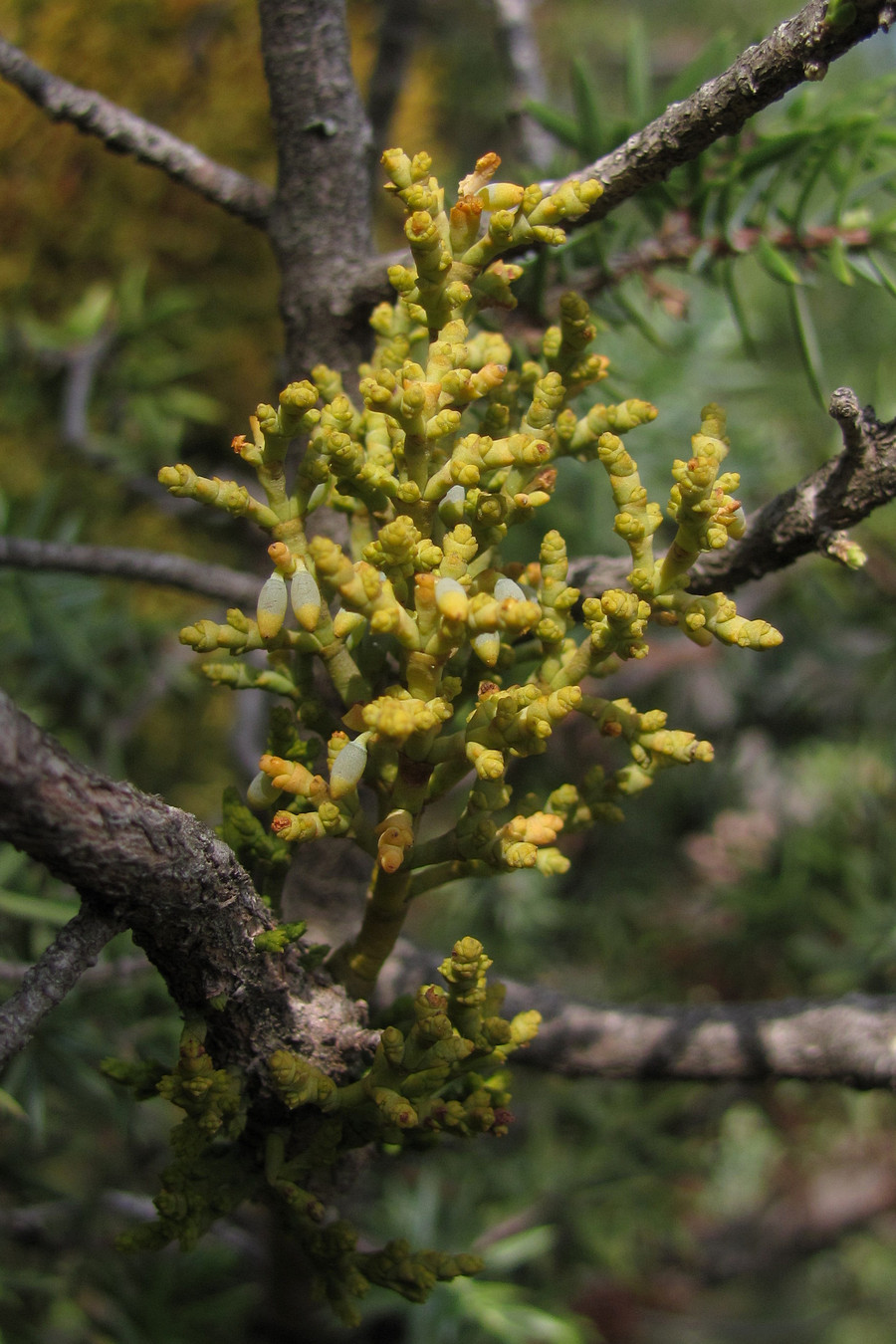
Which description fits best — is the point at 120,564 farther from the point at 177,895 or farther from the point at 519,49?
the point at 519,49

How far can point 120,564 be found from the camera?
1188mm

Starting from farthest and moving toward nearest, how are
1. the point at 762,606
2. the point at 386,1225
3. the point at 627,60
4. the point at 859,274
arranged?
the point at 762,606 → the point at 386,1225 → the point at 627,60 → the point at 859,274

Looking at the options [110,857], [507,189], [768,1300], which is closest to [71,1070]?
[110,857]

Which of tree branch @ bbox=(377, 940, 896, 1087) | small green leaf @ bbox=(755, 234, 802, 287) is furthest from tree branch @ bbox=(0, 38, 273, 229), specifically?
tree branch @ bbox=(377, 940, 896, 1087)

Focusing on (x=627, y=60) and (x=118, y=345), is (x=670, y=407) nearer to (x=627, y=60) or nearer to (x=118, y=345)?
(x=627, y=60)

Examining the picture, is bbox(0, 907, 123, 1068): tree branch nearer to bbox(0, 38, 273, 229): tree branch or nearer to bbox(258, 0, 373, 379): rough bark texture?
bbox(258, 0, 373, 379): rough bark texture

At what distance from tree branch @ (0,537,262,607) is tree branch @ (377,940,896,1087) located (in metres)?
0.51

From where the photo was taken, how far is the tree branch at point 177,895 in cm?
50

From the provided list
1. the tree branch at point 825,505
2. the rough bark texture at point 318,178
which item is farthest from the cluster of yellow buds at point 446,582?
the rough bark texture at point 318,178

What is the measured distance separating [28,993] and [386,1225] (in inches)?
53.4

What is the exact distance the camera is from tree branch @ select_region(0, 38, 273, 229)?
0.97m

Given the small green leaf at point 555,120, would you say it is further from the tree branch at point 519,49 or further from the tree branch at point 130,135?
the tree branch at point 519,49

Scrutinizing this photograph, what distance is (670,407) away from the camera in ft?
6.85

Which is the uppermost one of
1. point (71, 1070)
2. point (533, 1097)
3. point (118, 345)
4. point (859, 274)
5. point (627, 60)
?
point (118, 345)
